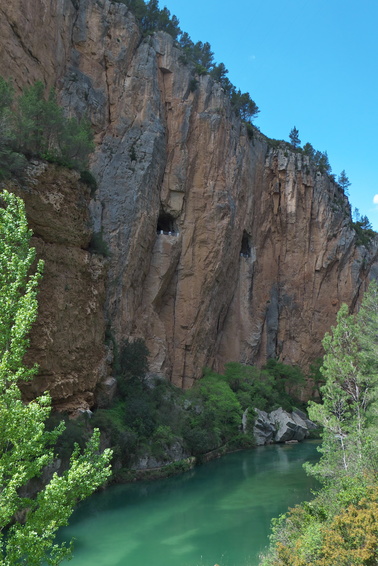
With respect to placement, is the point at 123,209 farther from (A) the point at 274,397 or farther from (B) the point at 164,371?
(A) the point at 274,397

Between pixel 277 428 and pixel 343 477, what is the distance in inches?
997

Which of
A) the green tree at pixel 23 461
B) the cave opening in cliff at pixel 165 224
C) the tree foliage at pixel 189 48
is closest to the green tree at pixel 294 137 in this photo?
the tree foliage at pixel 189 48

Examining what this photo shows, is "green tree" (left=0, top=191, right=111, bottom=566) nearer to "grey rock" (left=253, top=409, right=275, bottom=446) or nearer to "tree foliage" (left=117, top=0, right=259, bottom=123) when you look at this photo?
"grey rock" (left=253, top=409, right=275, bottom=446)

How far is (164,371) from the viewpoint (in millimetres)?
33312

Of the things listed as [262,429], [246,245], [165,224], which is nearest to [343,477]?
[262,429]

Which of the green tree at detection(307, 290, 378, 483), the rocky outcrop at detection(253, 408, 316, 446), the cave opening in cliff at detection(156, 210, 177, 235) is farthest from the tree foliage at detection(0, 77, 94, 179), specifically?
the rocky outcrop at detection(253, 408, 316, 446)

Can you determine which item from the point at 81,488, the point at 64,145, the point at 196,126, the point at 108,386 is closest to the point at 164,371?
the point at 108,386

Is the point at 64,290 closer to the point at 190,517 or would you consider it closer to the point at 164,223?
the point at 190,517

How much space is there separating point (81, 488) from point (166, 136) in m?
33.0

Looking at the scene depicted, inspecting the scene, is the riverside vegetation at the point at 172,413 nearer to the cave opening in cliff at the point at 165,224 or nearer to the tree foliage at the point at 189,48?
the cave opening in cliff at the point at 165,224

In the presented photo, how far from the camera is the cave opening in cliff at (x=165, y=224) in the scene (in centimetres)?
3631

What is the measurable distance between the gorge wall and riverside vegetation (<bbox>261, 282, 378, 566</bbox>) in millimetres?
11331

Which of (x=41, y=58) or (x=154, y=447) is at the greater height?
(x=41, y=58)

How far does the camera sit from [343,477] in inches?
453
